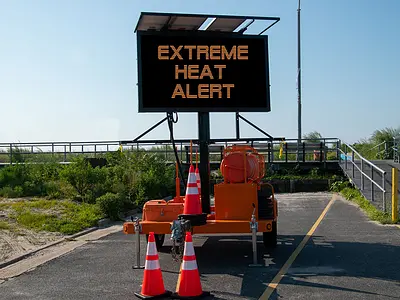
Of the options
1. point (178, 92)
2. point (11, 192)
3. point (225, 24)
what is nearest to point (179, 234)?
point (178, 92)

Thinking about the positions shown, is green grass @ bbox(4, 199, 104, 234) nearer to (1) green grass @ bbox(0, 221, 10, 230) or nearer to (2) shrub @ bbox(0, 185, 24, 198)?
(1) green grass @ bbox(0, 221, 10, 230)

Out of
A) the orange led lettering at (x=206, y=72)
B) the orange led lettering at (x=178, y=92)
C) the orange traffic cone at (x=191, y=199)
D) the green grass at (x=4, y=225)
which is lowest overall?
the green grass at (x=4, y=225)

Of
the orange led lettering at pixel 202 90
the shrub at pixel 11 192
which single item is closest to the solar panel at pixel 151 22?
the orange led lettering at pixel 202 90

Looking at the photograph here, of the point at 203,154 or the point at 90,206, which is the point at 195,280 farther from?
the point at 90,206

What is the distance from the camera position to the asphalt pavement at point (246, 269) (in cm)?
750

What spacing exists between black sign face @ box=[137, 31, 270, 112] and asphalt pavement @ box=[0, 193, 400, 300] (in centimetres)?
283

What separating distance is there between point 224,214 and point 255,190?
2.36ft

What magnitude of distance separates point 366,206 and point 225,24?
29.9 ft

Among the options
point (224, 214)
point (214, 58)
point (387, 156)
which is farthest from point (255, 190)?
point (387, 156)

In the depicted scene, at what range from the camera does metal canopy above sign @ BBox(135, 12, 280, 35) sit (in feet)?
33.1

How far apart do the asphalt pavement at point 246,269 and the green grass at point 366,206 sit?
2.62 ft

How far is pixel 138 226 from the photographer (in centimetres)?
937

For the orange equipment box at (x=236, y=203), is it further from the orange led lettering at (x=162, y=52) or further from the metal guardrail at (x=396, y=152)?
the metal guardrail at (x=396, y=152)

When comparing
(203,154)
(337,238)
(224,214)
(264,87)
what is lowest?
(337,238)
